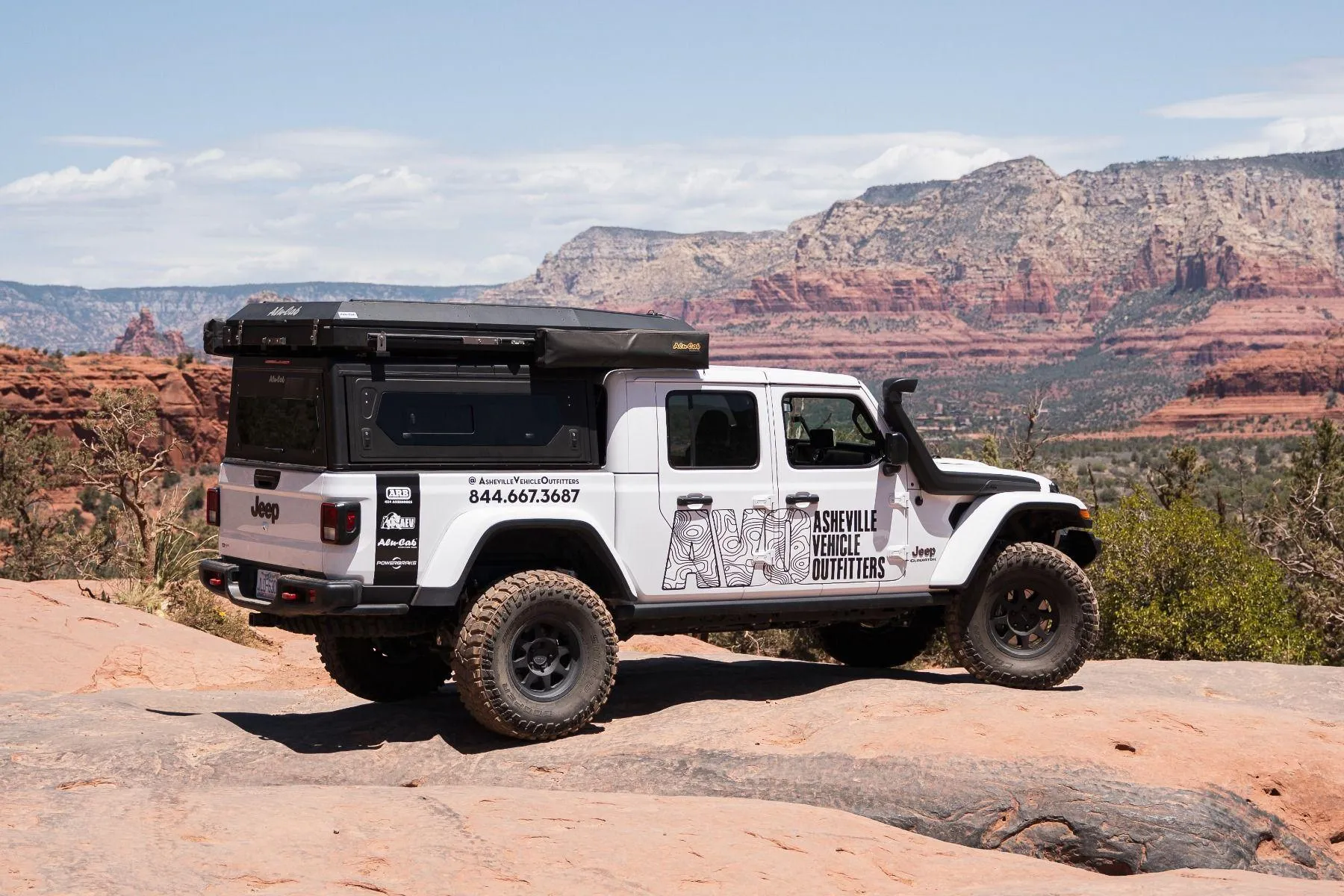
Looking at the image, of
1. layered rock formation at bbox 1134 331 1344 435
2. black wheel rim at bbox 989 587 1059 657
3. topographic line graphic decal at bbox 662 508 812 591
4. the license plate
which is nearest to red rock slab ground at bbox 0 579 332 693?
the license plate

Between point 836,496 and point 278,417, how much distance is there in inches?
146

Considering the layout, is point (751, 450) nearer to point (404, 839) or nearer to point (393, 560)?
point (393, 560)

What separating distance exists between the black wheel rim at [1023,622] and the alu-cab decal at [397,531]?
170 inches

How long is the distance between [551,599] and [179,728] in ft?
8.32

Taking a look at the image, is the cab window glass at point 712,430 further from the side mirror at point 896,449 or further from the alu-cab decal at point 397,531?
the alu-cab decal at point 397,531

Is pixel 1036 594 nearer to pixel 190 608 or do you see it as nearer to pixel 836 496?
pixel 836 496

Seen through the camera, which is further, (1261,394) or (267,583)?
(1261,394)

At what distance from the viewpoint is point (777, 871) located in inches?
258

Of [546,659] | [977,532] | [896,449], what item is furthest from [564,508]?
[977,532]

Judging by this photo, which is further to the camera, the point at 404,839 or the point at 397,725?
the point at 397,725

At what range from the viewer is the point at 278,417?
8695 millimetres

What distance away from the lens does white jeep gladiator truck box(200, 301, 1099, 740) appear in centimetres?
821

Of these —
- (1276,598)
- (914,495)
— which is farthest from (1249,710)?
(1276,598)

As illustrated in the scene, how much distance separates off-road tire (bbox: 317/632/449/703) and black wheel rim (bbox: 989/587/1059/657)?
4034 millimetres
